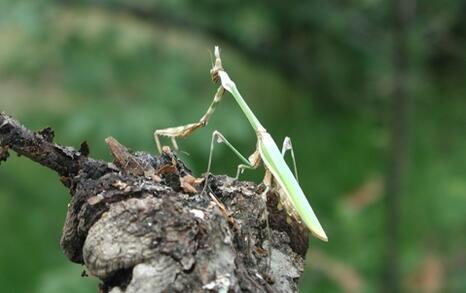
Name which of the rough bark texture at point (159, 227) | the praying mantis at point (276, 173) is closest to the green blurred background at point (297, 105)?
the praying mantis at point (276, 173)

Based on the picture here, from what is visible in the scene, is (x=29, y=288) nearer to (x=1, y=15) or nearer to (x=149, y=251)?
(x=1, y=15)

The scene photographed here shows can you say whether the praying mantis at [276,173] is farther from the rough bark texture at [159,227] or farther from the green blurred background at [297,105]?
the green blurred background at [297,105]

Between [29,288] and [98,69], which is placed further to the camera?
[29,288]

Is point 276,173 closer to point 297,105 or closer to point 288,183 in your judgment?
point 288,183

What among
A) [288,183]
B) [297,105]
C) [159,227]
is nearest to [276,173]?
[288,183]

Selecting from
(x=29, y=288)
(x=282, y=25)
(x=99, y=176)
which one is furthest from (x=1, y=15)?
(x=99, y=176)

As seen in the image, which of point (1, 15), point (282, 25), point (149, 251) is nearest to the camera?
point (149, 251)

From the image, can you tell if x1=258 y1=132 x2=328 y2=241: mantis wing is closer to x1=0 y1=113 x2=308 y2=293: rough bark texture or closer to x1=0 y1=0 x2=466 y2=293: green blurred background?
x1=0 y1=113 x2=308 y2=293: rough bark texture

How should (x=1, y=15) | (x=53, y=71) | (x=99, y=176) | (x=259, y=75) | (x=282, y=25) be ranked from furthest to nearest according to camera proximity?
1. (x=259, y=75)
2. (x=282, y=25)
3. (x=53, y=71)
4. (x=1, y=15)
5. (x=99, y=176)
